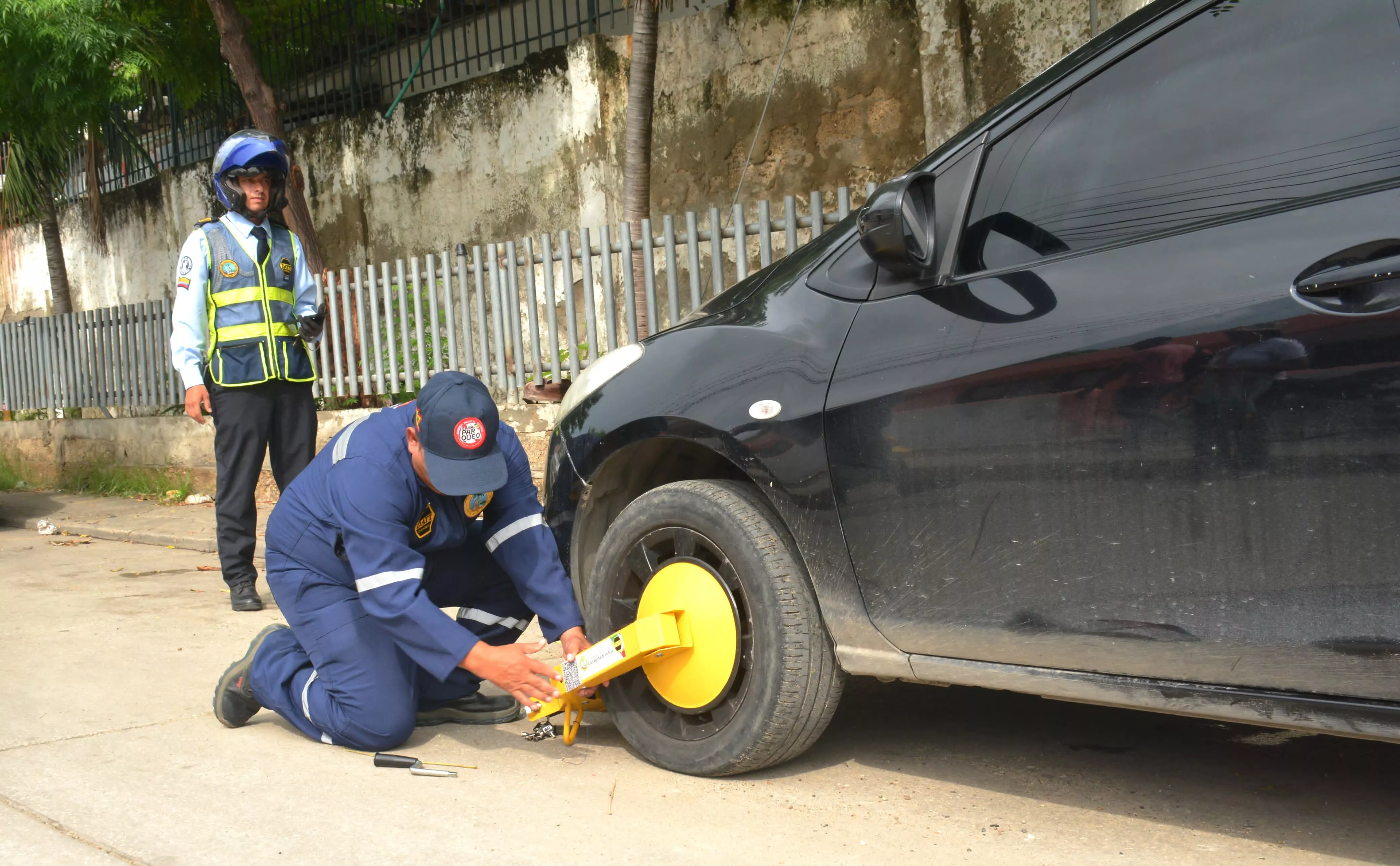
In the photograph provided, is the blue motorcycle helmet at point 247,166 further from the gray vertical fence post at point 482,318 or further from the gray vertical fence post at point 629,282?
the gray vertical fence post at point 482,318

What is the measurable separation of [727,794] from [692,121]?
7017mm

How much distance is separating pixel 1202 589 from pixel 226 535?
451 cm

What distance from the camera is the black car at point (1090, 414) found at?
223cm

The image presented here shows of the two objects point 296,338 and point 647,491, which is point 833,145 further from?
point 647,491

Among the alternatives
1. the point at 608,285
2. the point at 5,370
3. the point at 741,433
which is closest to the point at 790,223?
the point at 608,285

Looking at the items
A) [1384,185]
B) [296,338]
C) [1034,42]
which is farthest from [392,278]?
[1384,185]

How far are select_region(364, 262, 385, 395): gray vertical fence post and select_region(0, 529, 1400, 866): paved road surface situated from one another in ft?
15.2

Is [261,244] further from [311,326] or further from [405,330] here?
[405,330]

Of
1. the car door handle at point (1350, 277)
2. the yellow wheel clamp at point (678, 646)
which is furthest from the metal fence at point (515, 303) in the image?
the car door handle at point (1350, 277)

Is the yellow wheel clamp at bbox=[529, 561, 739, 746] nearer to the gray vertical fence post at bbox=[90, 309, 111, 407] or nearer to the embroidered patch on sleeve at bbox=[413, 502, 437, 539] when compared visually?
the embroidered patch on sleeve at bbox=[413, 502, 437, 539]

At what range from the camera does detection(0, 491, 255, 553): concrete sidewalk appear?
7.87 meters

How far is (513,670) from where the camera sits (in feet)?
10.4

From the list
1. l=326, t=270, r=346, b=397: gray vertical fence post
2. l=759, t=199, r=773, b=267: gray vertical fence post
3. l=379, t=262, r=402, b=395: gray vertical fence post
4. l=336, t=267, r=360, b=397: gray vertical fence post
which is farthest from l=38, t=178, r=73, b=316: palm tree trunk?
l=759, t=199, r=773, b=267: gray vertical fence post

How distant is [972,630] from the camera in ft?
8.80
